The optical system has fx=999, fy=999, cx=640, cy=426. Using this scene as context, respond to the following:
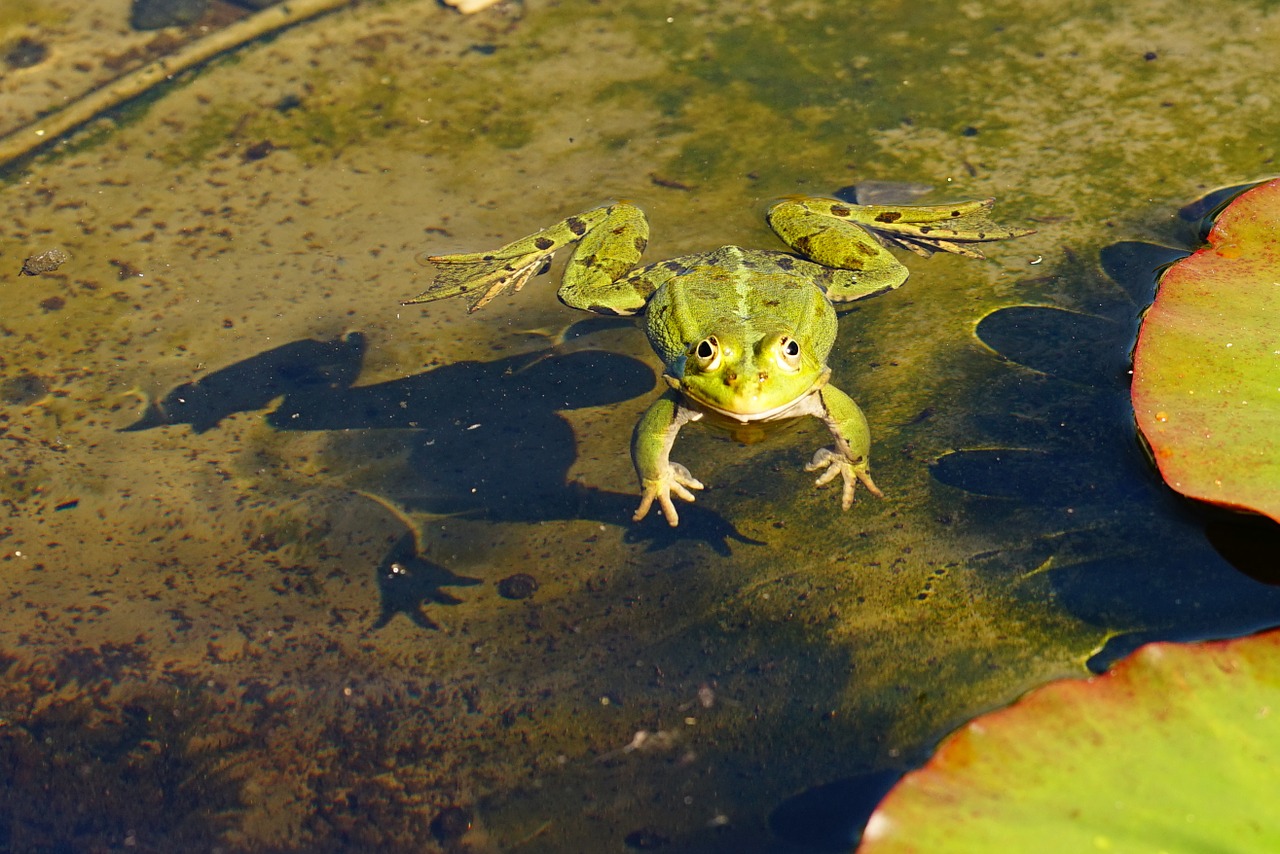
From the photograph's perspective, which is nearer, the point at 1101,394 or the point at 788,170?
the point at 1101,394

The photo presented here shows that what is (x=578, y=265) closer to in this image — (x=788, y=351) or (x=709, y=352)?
(x=709, y=352)

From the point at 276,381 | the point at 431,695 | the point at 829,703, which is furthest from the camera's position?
the point at 276,381

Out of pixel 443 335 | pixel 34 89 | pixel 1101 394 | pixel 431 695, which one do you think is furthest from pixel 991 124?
pixel 34 89

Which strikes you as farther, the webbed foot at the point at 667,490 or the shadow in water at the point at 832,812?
the webbed foot at the point at 667,490

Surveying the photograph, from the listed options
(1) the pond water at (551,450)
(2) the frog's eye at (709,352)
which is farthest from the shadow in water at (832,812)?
(2) the frog's eye at (709,352)

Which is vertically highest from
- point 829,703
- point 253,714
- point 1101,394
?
point 1101,394

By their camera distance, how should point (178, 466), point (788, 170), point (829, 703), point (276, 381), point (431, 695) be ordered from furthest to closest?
point (788, 170) → point (276, 381) → point (178, 466) → point (431, 695) → point (829, 703)

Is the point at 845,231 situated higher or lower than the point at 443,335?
higher

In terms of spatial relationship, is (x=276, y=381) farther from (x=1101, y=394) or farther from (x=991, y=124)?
(x=991, y=124)

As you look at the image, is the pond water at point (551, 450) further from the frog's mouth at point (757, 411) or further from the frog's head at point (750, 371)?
the frog's head at point (750, 371)
